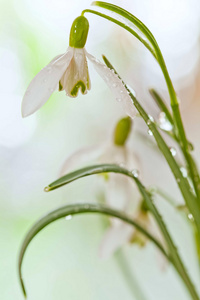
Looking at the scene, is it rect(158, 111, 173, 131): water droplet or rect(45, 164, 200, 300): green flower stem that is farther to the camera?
rect(158, 111, 173, 131): water droplet

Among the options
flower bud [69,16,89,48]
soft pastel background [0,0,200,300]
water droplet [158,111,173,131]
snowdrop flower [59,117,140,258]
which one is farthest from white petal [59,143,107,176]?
soft pastel background [0,0,200,300]

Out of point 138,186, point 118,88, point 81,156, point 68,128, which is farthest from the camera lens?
point 68,128

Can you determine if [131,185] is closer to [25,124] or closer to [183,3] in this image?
[25,124]

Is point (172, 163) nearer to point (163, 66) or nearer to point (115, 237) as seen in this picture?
point (163, 66)

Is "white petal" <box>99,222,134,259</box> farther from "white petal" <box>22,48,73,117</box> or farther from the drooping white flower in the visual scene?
"white petal" <box>22,48,73,117</box>

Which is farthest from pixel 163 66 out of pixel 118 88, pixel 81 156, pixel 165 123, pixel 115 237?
pixel 115 237

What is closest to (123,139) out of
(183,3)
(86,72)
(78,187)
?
(86,72)
